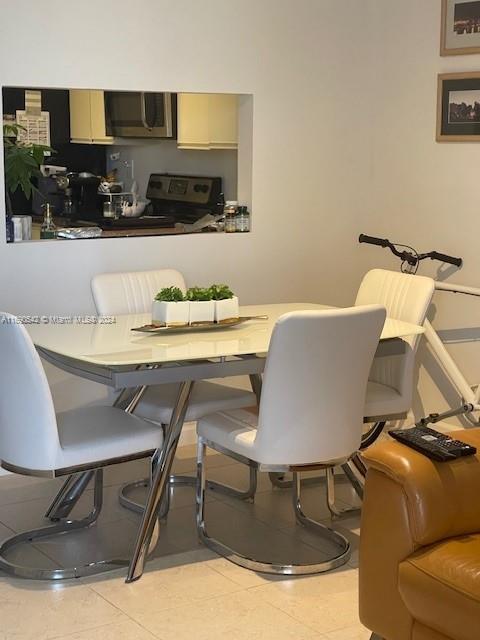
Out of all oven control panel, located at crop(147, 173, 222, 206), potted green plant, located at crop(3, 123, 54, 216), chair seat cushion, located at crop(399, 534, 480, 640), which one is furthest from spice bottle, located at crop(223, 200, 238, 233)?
chair seat cushion, located at crop(399, 534, 480, 640)

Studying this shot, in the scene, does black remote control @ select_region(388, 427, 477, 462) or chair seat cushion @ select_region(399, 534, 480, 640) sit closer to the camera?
chair seat cushion @ select_region(399, 534, 480, 640)

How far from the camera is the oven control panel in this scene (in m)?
6.19

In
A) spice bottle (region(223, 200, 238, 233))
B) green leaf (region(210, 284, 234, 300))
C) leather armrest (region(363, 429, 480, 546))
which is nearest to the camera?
leather armrest (region(363, 429, 480, 546))

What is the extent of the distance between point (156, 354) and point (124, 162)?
12.2 feet

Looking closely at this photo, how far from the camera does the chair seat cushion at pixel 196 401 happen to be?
4078 millimetres

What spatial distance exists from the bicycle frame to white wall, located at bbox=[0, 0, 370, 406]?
81 cm

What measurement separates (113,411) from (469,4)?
265cm

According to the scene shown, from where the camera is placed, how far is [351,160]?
558cm

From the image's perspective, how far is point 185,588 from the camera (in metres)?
3.55

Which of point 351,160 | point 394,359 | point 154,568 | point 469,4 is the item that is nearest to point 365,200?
point 351,160

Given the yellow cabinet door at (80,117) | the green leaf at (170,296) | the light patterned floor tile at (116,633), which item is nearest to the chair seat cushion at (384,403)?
the green leaf at (170,296)

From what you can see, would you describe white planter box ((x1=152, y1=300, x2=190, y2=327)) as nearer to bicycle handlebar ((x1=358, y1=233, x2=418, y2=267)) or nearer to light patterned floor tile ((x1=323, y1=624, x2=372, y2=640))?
light patterned floor tile ((x1=323, y1=624, x2=372, y2=640))

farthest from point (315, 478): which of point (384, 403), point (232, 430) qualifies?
point (232, 430)

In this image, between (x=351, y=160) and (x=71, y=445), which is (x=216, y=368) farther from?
(x=351, y=160)
